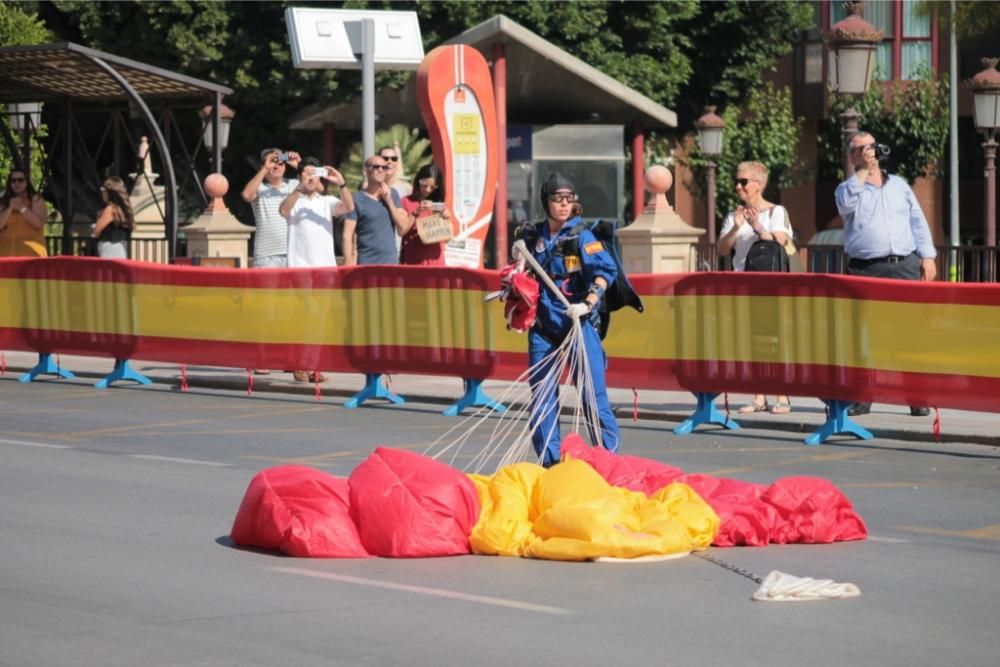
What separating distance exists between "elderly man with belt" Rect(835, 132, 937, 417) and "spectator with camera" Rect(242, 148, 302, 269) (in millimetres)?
5666

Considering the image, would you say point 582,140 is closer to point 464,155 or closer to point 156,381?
point 464,155

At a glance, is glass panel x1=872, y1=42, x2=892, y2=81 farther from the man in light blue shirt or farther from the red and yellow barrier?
the man in light blue shirt

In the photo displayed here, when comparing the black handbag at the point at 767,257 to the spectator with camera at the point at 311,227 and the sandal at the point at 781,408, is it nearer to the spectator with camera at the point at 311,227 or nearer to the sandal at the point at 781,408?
the sandal at the point at 781,408

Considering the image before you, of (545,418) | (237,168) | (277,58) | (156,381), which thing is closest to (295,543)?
(545,418)

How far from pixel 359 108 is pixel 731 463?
2463 cm

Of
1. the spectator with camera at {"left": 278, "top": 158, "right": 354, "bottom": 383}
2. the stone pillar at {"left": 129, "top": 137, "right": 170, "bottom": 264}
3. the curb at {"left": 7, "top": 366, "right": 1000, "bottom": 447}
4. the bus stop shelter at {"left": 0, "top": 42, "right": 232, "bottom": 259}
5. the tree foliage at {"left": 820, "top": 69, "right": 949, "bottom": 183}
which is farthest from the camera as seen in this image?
the tree foliage at {"left": 820, "top": 69, "right": 949, "bottom": 183}

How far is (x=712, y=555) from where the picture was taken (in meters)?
9.23

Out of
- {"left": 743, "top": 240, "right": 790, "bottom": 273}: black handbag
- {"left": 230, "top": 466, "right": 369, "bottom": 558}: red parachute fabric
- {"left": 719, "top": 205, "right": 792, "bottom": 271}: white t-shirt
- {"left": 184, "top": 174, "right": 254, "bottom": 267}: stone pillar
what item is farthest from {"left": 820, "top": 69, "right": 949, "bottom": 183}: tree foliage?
{"left": 230, "top": 466, "right": 369, "bottom": 558}: red parachute fabric

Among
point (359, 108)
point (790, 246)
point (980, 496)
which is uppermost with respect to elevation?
point (359, 108)

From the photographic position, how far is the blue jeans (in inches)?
448

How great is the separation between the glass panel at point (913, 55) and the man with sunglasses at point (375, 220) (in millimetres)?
39792

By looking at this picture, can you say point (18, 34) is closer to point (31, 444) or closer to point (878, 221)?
point (31, 444)

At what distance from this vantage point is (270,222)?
18766 millimetres

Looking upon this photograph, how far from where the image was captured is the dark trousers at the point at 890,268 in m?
15.3
